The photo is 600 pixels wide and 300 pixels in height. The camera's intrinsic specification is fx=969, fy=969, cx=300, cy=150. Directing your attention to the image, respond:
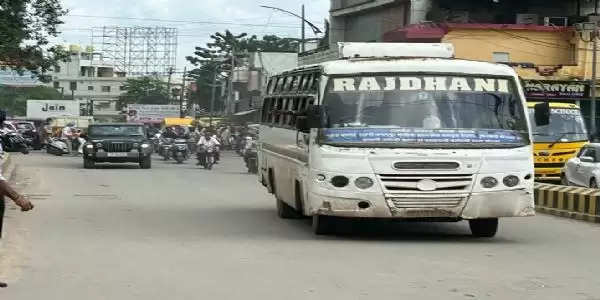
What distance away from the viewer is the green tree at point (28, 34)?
19.1 m

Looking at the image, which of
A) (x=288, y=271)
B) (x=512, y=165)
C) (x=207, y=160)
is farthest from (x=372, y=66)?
(x=207, y=160)

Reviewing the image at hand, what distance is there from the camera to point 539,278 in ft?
31.0

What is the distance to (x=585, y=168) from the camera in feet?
73.2

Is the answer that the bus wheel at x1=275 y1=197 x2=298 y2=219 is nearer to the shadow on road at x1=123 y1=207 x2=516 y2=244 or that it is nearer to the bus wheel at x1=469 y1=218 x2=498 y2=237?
the shadow on road at x1=123 y1=207 x2=516 y2=244

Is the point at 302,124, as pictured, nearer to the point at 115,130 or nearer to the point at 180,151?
the point at 115,130

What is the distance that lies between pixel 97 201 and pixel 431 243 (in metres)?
9.42

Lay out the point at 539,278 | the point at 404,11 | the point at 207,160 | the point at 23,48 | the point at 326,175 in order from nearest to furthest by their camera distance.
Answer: the point at 539,278, the point at 326,175, the point at 23,48, the point at 207,160, the point at 404,11

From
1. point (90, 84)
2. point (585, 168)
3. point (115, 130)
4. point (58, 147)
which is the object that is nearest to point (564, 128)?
point (585, 168)

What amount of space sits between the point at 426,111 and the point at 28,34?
12.1 m

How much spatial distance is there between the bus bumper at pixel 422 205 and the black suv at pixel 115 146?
2298 cm

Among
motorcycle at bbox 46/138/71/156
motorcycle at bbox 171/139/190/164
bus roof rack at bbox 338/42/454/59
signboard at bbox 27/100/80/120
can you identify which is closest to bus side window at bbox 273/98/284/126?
bus roof rack at bbox 338/42/454/59

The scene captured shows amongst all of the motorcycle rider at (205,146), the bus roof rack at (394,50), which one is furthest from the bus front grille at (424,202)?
the motorcycle rider at (205,146)

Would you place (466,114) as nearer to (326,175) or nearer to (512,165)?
(512,165)

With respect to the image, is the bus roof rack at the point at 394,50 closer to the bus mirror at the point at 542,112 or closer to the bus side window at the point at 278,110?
the bus mirror at the point at 542,112
